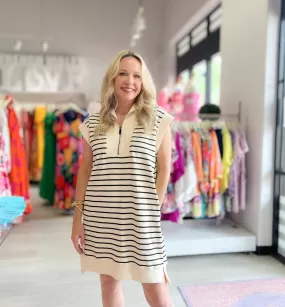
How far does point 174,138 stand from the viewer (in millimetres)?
2854

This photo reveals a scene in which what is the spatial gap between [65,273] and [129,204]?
1490mm

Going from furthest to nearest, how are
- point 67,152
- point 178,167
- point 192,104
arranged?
point 67,152 → point 192,104 → point 178,167

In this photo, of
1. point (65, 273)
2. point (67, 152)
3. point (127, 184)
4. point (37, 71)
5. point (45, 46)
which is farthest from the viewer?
point (37, 71)

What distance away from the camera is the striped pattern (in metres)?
1.27

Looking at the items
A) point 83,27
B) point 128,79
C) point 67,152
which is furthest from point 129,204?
point 83,27

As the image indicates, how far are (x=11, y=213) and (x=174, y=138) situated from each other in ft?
5.72

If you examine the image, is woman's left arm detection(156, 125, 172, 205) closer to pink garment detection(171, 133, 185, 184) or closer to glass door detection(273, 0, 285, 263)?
pink garment detection(171, 133, 185, 184)

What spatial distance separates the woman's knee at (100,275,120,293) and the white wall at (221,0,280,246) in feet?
6.08

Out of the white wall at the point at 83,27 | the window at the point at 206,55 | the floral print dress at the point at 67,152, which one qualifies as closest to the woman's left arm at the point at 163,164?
the floral print dress at the point at 67,152

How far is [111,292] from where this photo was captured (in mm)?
1400

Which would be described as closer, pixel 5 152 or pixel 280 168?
pixel 280 168

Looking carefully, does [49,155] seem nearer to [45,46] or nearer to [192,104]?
[192,104]

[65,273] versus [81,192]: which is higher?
[81,192]

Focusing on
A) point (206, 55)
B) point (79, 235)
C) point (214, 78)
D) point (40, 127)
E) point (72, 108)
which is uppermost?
point (206, 55)
